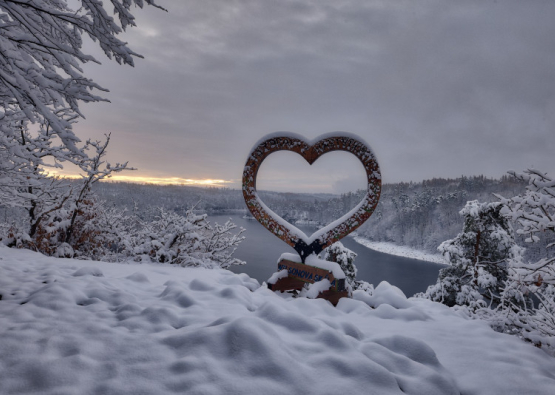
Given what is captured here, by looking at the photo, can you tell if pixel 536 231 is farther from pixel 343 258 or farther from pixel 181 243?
pixel 343 258

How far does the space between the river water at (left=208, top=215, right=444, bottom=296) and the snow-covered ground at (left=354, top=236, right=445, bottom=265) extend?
296cm

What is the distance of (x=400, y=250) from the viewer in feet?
207

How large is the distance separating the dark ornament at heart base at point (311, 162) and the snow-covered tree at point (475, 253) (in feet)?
32.1

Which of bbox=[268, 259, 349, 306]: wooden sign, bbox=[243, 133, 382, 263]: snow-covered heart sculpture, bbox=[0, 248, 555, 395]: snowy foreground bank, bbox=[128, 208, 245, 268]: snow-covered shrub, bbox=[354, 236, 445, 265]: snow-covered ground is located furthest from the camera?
bbox=[354, 236, 445, 265]: snow-covered ground

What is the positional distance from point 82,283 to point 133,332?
5.58 ft

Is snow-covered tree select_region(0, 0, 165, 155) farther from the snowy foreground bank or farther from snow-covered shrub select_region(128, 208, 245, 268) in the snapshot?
snow-covered shrub select_region(128, 208, 245, 268)

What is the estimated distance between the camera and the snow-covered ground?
56344mm

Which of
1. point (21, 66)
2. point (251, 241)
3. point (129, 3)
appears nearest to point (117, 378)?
point (21, 66)

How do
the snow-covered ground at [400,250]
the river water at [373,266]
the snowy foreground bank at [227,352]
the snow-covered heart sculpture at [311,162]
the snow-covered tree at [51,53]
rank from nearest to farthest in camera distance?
the snowy foreground bank at [227,352]
the snow-covered tree at [51,53]
the snow-covered heart sculpture at [311,162]
the river water at [373,266]
the snow-covered ground at [400,250]

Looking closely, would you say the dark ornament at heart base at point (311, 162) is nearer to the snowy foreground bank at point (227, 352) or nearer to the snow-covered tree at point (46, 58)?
the snowy foreground bank at point (227, 352)

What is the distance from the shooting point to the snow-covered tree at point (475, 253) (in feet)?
39.5

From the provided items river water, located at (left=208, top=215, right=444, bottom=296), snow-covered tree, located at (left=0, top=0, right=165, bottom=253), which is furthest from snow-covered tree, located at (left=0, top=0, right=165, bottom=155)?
river water, located at (left=208, top=215, right=444, bottom=296)

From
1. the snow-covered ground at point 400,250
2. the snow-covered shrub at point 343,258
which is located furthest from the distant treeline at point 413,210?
the snow-covered shrub at point 343,258

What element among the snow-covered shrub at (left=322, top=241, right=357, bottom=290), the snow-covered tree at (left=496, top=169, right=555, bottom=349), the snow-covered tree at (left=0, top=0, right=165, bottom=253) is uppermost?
the snow-covered tree at (left=0, top=0, right=165, bottom=253)
